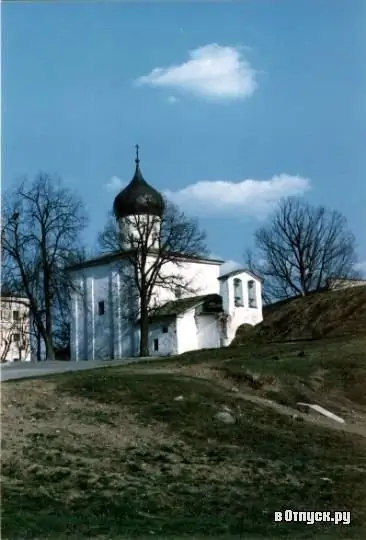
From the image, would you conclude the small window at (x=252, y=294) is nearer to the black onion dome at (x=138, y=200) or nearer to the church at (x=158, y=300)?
the church at (x=158, y=300)

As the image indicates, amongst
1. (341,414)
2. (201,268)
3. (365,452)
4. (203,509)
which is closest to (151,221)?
(201,268)

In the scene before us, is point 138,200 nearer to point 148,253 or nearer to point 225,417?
point 148,253

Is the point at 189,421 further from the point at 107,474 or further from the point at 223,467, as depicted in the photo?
the point at 107,474

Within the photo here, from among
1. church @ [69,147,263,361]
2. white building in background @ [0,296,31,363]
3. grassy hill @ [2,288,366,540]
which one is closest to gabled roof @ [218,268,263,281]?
church @ [69,147,263,361]

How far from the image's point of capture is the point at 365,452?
12.1m

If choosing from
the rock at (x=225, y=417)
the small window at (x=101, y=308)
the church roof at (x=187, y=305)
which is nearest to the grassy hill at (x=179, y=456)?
the rock at (x=225, y=417)

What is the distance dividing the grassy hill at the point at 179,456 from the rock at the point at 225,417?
134mm

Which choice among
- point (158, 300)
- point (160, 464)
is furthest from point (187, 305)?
point (160, 464)

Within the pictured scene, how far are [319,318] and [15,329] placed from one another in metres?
24.6

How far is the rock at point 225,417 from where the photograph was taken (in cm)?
1316

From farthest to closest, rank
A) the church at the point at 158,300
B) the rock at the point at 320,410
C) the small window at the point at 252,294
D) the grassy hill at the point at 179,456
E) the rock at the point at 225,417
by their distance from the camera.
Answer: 1. the small window at the point at 252,294
2. the church at the point at 158,300
3. the rock at the point at 320,410
4. the rock at the point at 225,417
5. the grassy hill at the point at 179,456

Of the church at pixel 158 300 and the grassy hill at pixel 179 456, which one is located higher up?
the church at pixel 158 300

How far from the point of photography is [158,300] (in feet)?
164

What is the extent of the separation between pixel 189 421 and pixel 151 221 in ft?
116
